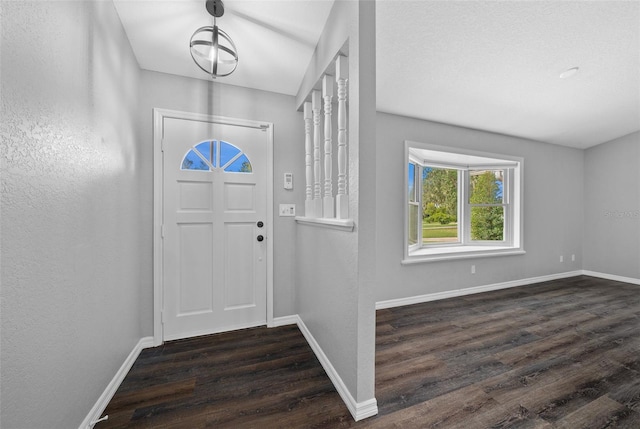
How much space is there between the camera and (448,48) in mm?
1994

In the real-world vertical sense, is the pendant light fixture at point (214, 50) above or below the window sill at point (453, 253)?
above

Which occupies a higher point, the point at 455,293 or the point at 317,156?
the point at 317,156

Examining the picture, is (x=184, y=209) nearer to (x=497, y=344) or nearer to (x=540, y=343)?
(x=497, y=344)

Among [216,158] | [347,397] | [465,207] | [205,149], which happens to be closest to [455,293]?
[465,207]

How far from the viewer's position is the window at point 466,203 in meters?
3.47

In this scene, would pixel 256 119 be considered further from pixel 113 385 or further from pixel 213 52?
pixel 113 385

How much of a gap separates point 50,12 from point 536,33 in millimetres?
3101

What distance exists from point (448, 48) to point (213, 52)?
1860mm

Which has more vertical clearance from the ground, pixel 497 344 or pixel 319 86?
pixel 319 86

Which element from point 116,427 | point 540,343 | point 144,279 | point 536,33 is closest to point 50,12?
point 144,279

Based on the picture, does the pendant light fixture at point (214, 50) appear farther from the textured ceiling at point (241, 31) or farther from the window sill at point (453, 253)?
the window sill at point (453, 253)

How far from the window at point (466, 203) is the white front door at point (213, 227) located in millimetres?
2163

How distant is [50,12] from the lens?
98 cm

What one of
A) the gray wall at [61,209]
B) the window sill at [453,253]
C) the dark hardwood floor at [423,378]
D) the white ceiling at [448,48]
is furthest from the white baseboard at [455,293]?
the gray wall at [61,209]
